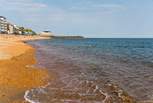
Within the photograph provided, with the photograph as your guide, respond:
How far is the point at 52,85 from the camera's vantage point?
49.8ft

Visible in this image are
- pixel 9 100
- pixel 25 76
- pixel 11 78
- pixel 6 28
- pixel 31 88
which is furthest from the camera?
pixel 6 28

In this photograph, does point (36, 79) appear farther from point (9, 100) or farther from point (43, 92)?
point (9, 100)

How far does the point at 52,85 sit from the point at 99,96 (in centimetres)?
347

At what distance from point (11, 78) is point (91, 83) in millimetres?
4760

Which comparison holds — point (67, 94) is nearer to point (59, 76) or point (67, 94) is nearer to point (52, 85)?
point (52, 85)

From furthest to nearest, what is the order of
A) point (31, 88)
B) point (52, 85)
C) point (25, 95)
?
point (52, 85) < point (31, 88) < point (25, 95)

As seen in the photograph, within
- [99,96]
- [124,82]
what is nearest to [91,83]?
[124,82]

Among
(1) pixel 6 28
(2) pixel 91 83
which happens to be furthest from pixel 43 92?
(1) pixel 6 28

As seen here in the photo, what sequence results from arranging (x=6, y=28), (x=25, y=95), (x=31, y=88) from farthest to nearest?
(x=6, y=28) < (x=31, y=88) < (x=25, y=95)

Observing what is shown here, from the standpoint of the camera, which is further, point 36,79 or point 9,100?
point 36,79

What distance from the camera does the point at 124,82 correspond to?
17.0 meters

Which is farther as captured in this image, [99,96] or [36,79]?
[36,79]

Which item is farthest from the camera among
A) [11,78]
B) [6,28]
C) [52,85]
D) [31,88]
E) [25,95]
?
[6,28]

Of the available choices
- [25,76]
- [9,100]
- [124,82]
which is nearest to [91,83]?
[124,82]
